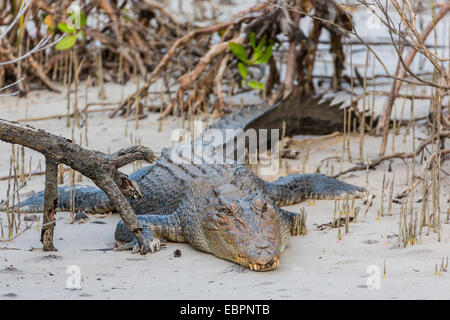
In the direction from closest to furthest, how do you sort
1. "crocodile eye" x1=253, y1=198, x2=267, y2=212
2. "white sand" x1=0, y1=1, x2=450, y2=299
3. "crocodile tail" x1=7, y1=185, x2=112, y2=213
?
"white sand" x1=0, y1=1, x2=450, y2=299 → "crocodile eye" x1=253, y1=198, x2=267, y2=212 → "crocodile tail" x1=7, y1=185, x2=112, y2=213

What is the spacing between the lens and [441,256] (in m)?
3.72

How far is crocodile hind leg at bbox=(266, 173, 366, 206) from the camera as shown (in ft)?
17.1

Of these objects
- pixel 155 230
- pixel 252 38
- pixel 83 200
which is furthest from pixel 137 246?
pixel 252 38

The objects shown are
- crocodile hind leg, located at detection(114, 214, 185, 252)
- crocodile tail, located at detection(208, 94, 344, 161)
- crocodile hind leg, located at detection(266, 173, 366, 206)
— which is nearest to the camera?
crocodile hind leg, located at detection(114, 214, 185, 252)

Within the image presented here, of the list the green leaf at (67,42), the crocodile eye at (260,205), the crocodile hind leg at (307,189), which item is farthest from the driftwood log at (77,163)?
the green leaf at (67,42)

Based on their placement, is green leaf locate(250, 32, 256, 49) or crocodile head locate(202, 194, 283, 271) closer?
crocodile head locate(202, 194, 283, 271)

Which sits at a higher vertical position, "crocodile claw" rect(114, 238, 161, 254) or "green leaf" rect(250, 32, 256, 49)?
"green leaf" rect(250, 32, 256, 49)

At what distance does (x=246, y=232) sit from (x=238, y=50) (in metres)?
3.73

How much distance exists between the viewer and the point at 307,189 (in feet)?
17.5

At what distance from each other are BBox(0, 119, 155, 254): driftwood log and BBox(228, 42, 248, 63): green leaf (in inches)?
138

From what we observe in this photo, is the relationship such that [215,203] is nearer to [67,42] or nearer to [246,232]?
[246,232]

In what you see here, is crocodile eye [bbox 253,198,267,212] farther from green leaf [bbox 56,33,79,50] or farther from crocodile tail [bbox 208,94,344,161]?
green leaf [bbox 56,33,79,50]

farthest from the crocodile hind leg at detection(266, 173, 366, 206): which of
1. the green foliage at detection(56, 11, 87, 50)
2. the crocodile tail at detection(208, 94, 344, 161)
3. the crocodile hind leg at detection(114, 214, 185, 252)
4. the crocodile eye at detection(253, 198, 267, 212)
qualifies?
the green foliage at detection(56, 11, 87, 50)

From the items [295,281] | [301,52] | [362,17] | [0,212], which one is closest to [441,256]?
[295,281]
